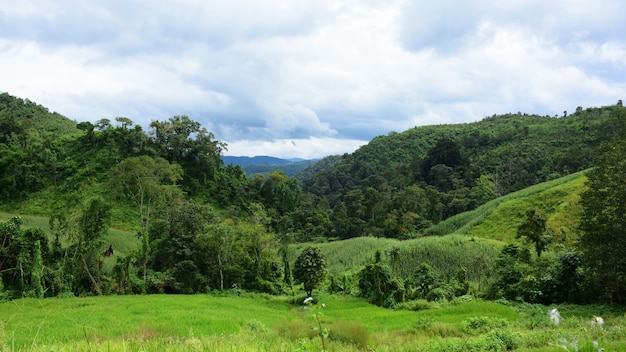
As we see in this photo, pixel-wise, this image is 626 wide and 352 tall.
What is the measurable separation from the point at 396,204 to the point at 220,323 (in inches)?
1556

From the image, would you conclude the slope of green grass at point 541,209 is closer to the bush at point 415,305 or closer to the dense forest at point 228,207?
the dense forest at point 228,207

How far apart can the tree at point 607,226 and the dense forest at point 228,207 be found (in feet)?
0.19

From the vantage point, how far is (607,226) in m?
16.1

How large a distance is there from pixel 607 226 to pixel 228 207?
41.2 m

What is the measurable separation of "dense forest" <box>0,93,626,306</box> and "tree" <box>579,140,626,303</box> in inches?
2.3

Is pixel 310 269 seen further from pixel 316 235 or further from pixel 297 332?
pixel 316 235

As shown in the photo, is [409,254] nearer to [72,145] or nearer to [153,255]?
[153,255]

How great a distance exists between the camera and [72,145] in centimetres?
4981

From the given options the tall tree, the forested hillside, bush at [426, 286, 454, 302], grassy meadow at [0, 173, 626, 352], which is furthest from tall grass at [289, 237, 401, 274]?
the tall tree

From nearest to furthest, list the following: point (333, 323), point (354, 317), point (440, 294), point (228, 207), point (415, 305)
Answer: point (333, 323)
point (354, 317)
point (415, 305)
point (440, 294)
point (228, 207)

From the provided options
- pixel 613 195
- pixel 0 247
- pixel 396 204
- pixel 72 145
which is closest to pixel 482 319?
pixel 613 195

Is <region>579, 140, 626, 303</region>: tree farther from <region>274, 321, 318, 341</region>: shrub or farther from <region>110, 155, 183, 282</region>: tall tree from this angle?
<region>110, 155, 183, 282</region>: tall tree

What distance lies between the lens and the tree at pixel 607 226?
51.4 ft

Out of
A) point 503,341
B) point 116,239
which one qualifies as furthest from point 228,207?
point 503,341
